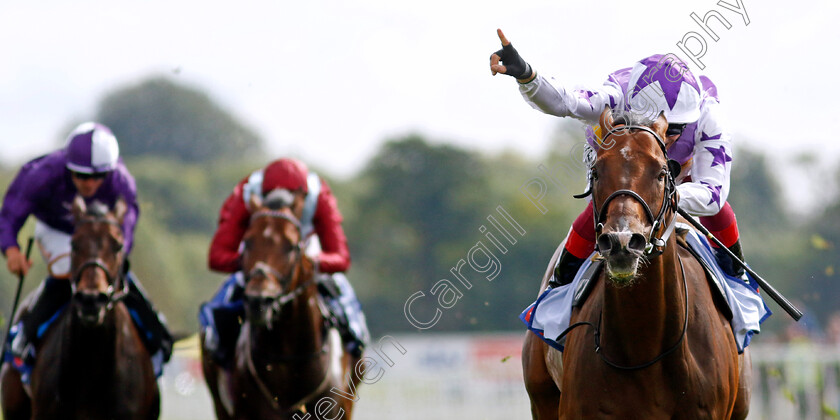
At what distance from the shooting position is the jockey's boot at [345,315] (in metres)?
7.52

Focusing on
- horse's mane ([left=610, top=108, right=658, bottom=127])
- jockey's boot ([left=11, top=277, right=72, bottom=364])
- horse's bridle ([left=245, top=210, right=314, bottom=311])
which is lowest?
jockey's boot ([left=11, top=277, right=72, bottom=364])

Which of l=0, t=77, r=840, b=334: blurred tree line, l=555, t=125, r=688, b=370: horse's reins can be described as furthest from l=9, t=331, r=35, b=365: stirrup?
l=0, t=77, r=840, b=334: blurred tree line

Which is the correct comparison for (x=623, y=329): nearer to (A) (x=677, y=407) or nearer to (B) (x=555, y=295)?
(A) (x=677, y=407)

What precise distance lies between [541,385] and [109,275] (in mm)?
2703

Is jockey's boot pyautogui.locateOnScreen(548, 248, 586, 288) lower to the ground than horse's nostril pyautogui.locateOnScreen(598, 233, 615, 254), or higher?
lower

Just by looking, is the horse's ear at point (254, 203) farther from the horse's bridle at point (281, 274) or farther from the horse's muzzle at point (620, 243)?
the horse's muzzle at point (620, 243)

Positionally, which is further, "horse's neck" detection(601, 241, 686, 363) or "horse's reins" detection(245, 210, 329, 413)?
"horse's reins" detection(245, 210, 329, 413)

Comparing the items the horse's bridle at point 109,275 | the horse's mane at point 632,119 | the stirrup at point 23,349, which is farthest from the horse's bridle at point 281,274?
the horse's mane at point 632,119

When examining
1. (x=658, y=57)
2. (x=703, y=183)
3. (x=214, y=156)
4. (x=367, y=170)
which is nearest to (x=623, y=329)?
(x=703, y=183)

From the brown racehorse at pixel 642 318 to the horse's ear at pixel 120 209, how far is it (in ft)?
10.2

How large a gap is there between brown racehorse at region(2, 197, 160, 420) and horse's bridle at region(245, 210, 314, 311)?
2.82 feet

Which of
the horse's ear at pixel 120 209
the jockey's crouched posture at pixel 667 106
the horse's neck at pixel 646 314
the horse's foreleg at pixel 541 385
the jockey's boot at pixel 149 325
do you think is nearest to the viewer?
the horse's neck at pixel 646 314

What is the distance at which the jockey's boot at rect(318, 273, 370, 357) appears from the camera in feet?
24.7

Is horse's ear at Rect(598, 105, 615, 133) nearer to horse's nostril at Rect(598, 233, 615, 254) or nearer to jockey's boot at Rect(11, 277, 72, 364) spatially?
horse's nostril at Rect(598, 233, 615, 254)
